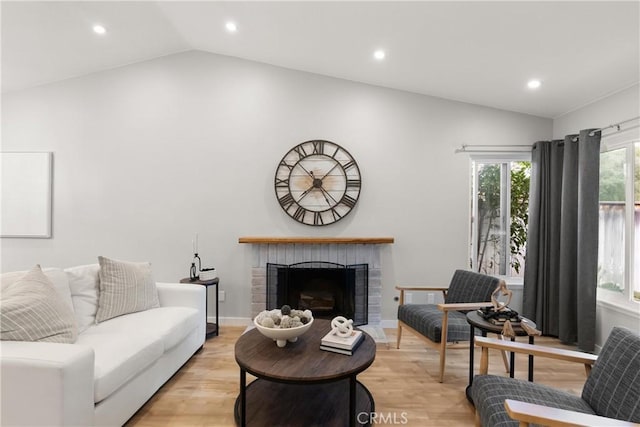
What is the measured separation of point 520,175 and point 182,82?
418 cm

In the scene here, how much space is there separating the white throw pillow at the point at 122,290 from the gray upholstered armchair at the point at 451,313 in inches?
89.6

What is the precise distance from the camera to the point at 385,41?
2.90 metres

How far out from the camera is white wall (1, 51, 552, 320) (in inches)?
149

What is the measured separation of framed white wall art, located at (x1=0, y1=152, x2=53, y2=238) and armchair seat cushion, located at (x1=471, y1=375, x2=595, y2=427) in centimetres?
463

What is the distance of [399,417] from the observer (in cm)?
206

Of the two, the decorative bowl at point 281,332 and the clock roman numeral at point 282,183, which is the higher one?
the clock roman numeral at point 282,183

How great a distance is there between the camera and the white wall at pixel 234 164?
12.4ft

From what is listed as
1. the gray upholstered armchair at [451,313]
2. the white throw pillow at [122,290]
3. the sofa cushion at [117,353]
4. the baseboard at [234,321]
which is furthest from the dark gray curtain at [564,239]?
the white throw pillow at [122,290]

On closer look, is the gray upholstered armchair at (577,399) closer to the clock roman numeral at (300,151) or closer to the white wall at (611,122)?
the white wall at (611,122)

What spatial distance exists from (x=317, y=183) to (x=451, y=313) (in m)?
1.93

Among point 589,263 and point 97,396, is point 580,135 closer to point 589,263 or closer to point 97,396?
point 589,263

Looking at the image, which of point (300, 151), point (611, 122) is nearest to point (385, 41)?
point (300, 151)

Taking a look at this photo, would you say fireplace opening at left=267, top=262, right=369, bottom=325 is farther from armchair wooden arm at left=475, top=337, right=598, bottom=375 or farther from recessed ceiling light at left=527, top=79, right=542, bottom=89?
recessed ceiling light at left=527, top=79, right=542, bottom=89

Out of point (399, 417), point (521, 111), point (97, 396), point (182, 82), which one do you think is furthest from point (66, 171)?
point (521, 111)
